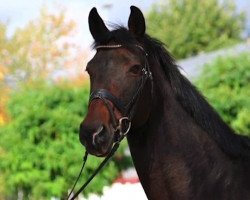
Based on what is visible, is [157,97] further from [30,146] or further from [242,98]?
[30,146]

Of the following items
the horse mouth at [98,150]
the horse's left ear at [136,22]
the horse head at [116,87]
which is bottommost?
the horse mouth at [98,150]

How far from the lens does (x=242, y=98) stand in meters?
9.72

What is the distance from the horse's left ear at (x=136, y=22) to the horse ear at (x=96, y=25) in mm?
186

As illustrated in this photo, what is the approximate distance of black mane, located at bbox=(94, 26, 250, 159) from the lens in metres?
3.80

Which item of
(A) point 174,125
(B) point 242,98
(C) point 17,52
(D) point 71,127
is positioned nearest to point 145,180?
(A) point 174,125

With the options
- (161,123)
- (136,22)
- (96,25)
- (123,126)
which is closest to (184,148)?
(161,123)

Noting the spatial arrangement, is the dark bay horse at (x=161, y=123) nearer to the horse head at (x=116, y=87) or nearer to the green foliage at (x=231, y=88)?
the horse head at (x=116, y=87)

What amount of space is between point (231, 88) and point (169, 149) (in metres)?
6.56

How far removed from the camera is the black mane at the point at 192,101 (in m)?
3.80

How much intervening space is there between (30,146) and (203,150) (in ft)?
28.1

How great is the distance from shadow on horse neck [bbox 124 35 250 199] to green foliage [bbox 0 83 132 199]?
25.8ft

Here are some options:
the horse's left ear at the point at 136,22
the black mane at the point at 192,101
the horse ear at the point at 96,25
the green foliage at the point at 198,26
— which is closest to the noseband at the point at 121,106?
the black mane at the point at 192,101

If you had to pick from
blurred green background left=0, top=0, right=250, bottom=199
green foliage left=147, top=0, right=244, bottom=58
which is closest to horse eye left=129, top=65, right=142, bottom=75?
blurred green background left=0, top=0, right=250, bottom=199

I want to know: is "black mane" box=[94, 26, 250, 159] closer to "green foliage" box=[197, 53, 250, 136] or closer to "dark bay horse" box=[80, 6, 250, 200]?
"dark bay horse" box=[80, 6, 250, 200]
